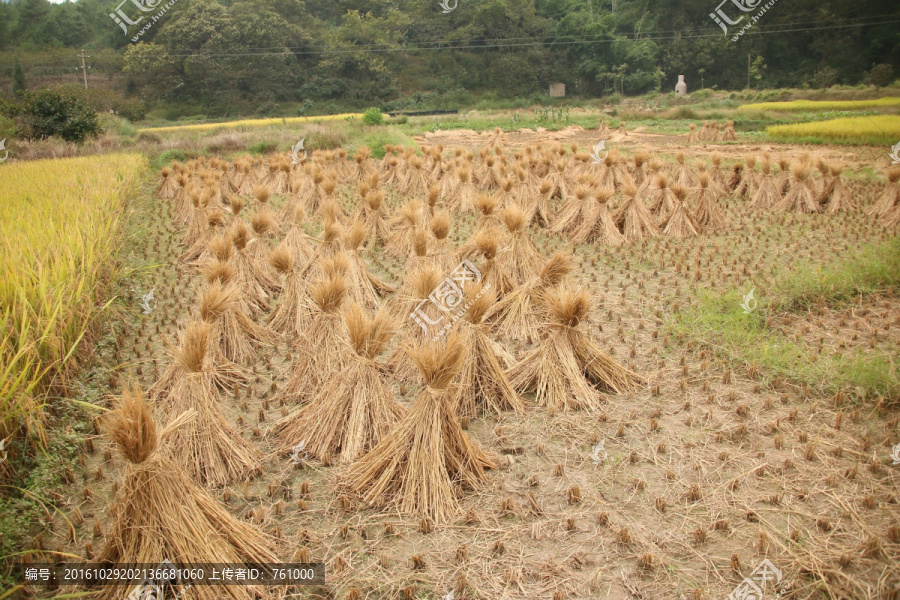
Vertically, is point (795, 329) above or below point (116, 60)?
below

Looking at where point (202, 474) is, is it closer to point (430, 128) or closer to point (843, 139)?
point (843, 139)

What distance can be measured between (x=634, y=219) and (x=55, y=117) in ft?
57.5

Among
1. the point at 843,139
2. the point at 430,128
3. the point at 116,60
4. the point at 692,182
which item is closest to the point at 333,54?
the point at 116,60

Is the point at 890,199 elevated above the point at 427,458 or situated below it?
Result: above

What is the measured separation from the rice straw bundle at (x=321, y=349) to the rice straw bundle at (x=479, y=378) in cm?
90

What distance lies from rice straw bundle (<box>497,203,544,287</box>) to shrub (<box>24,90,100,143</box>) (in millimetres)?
16983

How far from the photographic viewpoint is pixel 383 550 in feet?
8.88

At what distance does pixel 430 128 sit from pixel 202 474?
27.1m

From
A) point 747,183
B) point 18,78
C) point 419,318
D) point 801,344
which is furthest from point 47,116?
point 801,344

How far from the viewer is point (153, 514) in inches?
88.1

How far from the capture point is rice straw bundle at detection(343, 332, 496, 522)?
2.94 metres

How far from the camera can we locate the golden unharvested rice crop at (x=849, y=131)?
1400 cm

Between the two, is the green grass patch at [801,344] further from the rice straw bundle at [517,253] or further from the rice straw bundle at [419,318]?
the rice straw bundle at [419,318]

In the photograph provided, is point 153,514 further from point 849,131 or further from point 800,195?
A: point 849,131
